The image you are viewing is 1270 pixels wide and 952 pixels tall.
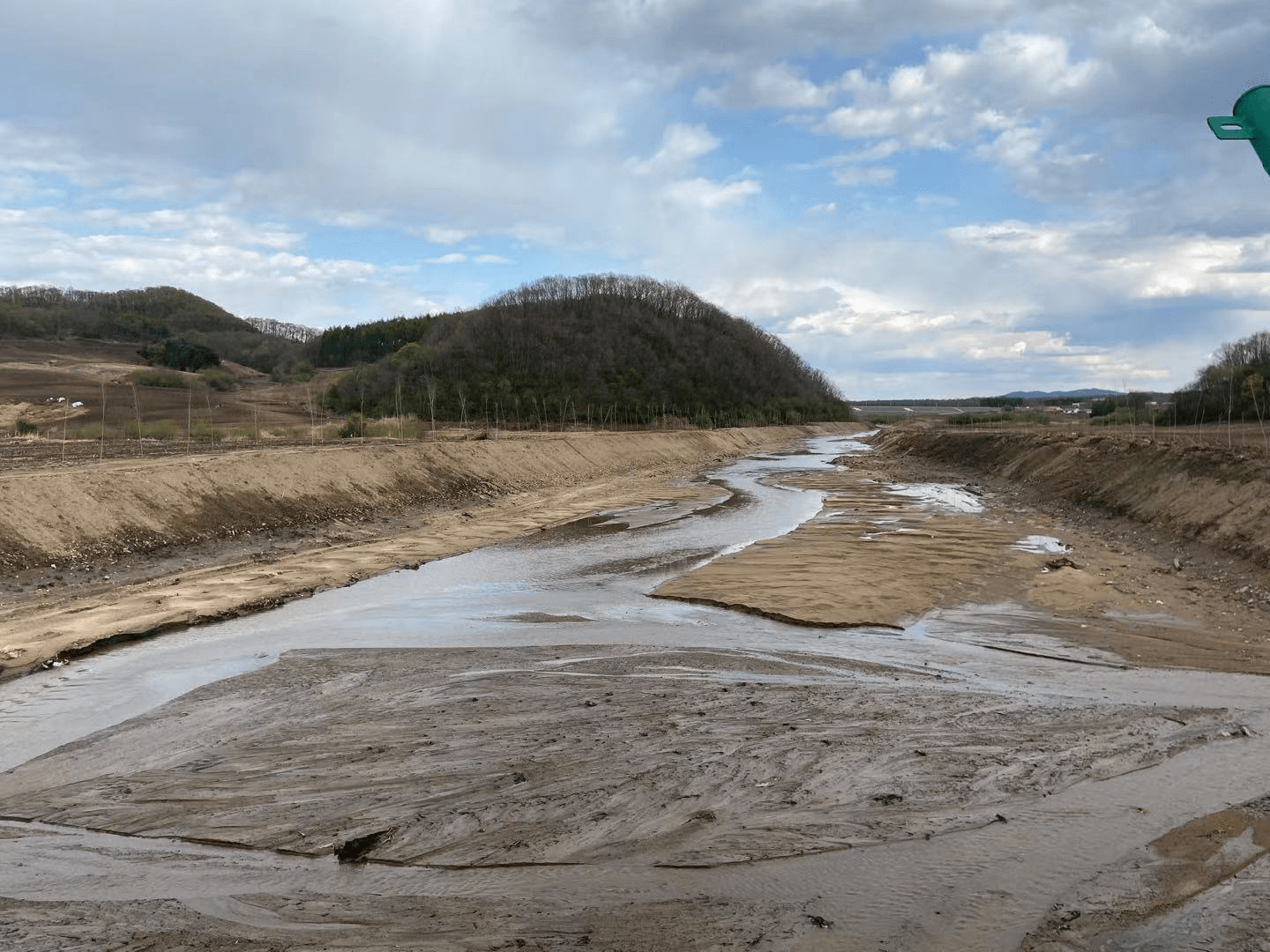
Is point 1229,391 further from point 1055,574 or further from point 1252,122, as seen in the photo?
point 1252,122

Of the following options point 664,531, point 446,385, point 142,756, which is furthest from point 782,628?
point 446,385

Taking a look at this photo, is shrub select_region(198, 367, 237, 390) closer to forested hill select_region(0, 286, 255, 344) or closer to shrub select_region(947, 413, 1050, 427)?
forested hill select_region(0, 286, 255, 344)

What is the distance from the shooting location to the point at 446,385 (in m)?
110

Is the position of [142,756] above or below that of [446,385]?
below

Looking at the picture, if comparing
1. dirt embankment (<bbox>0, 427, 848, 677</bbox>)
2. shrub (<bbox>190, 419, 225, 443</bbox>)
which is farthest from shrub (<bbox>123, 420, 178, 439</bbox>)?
dirt embankment (<bbox>0, 427, 848, 677</bbox>)

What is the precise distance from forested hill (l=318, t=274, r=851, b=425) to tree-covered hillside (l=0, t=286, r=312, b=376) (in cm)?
1320

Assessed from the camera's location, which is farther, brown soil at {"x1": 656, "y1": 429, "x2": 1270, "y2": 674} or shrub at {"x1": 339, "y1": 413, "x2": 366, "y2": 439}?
shrub at {"x1": 339, "y1": 413, "x2": 366, "y2": 439}

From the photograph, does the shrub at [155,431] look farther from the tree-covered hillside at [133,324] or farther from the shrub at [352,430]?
the tree-covered hillside at [133,324]

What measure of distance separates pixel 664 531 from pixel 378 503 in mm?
8151

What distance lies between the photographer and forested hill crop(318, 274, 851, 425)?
108812 millimetres

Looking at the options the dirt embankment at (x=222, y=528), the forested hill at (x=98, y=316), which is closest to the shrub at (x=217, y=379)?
the forested hill at (x=98, y=316)

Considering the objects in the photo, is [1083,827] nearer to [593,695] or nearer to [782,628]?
[593,695]

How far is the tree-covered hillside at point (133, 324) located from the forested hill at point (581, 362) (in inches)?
520

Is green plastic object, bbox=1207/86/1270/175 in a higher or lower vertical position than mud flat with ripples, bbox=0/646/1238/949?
higher
